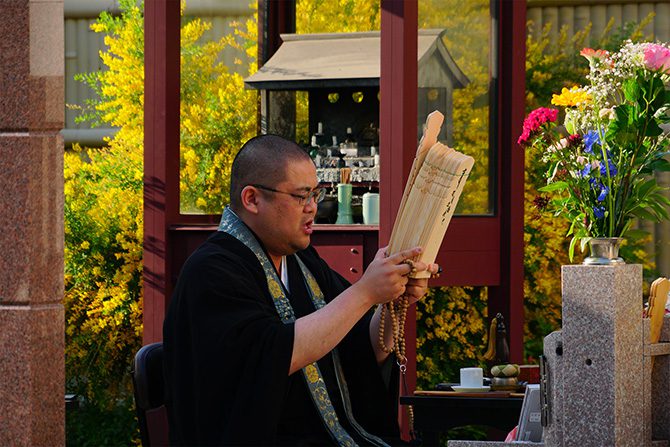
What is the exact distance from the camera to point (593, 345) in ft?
10.7

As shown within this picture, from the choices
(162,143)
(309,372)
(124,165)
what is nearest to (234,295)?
(309,372)

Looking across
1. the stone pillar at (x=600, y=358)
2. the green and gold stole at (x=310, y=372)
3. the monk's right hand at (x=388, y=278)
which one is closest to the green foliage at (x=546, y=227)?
the green and gold stole at (x=310, y=372)

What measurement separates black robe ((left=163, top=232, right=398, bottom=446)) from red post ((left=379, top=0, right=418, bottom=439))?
8.94 ft

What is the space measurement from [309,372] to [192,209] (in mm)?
3761

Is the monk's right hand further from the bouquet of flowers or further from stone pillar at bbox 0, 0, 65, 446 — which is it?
stone pillar at bbox 0, 0, 65, 446

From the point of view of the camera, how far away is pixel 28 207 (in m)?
4.27

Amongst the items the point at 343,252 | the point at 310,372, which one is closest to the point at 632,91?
the point at 310,372

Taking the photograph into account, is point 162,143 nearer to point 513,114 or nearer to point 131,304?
point 131,304

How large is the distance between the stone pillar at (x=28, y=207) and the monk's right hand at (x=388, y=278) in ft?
4.90

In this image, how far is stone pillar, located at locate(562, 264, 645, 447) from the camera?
10.6 ft

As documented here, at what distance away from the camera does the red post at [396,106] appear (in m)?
6.21

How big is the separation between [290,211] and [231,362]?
479 millimetres

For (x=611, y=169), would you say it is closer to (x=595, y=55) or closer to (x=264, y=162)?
(x=595, y=55)

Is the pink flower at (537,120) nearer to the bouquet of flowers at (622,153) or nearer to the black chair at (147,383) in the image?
the bouquet of flowers at (622,153)
